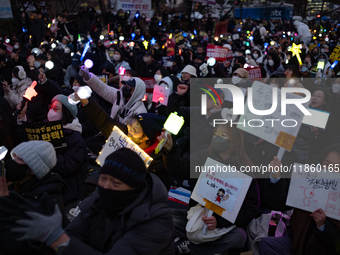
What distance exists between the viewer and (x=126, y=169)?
79.4 inches

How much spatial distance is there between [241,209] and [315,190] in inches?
26.0

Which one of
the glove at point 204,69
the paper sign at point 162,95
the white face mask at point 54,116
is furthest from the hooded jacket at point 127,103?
the glove at point 204,69

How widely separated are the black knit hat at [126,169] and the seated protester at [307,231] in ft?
4.11

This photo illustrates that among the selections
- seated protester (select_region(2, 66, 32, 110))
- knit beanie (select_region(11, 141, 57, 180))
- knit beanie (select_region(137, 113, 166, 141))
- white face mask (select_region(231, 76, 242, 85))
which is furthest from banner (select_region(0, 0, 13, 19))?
knit beanie (select_region(11, 141, 57, 180))

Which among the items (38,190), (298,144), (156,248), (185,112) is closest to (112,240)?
(156,248)

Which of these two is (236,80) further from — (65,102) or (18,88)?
(18,88)

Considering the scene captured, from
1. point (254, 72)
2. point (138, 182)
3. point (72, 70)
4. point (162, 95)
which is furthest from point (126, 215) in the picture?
point (72, 70)

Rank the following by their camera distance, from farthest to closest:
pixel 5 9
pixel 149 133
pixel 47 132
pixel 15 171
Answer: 1. pixel 5 9
2. pixel 47 132
3. pixel 149 133
4. pixel 15 171

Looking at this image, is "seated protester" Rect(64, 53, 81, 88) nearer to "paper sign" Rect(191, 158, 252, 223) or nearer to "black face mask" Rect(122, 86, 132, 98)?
"black face mask" Rect(122, 86, 132, 98)

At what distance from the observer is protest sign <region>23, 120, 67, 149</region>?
3.81 metres

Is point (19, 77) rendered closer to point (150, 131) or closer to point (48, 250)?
point (150, 131)

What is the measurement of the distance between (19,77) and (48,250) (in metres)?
5.12

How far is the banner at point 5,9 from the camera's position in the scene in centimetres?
1572

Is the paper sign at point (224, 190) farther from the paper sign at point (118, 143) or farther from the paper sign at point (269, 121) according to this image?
the paper sign at point (118, 143)
